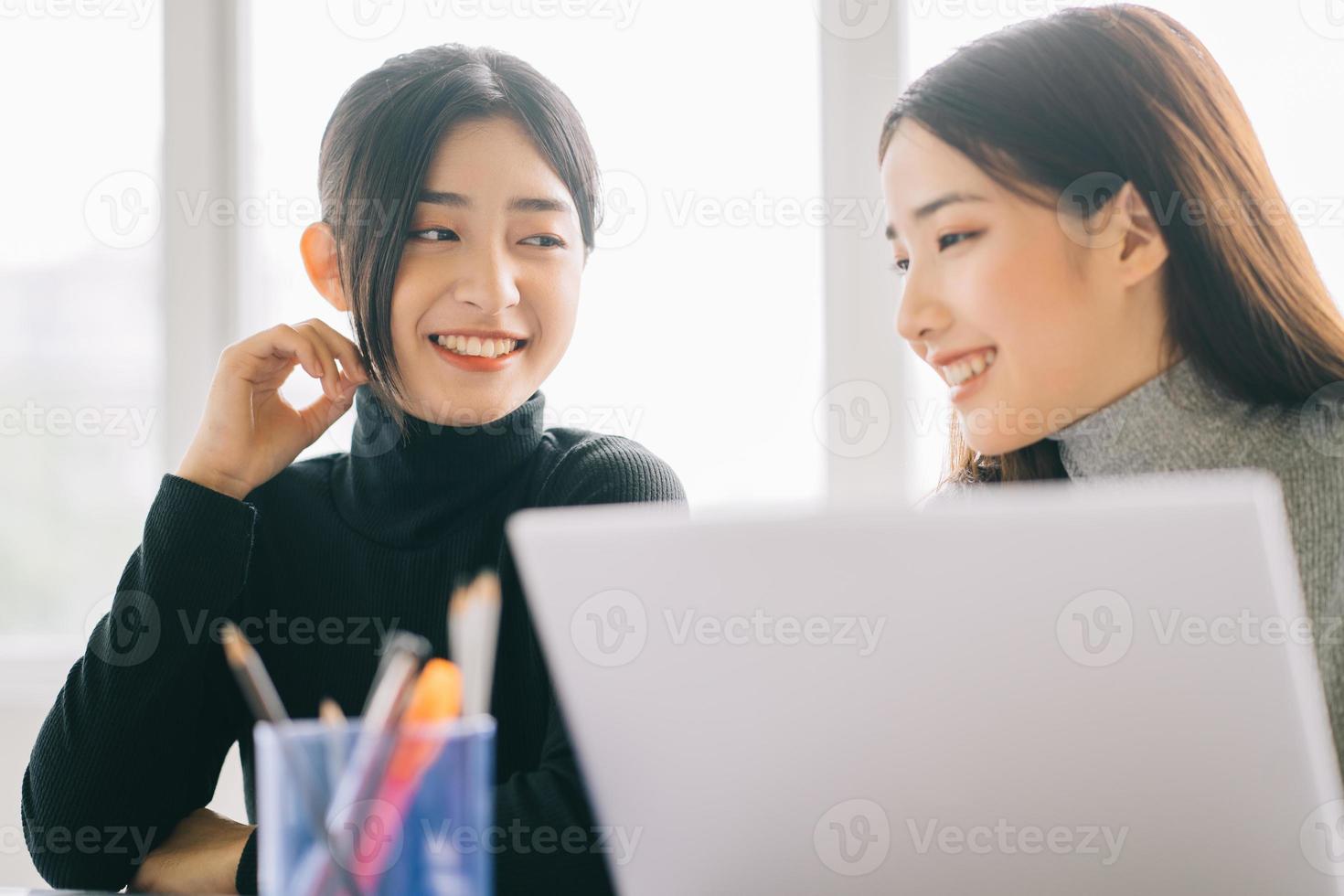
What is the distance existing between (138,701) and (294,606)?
0.20m

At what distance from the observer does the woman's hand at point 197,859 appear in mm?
1055

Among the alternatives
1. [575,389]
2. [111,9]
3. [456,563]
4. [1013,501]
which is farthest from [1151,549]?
[111,9]

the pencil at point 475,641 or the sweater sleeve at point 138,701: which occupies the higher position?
the pencil at point 475,641

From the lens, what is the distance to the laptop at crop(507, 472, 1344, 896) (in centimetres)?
58

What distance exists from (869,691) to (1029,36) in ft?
2.60

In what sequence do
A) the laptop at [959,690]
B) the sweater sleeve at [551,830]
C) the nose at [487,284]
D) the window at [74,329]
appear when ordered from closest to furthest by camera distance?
the laptop at [959,690] → the sweater sleeve at [551,830] → the nose at [487,284] → the window at [74,329]

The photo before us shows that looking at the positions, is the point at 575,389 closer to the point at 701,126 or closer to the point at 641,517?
the point at 701,126

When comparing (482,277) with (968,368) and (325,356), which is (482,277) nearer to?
(325,356)

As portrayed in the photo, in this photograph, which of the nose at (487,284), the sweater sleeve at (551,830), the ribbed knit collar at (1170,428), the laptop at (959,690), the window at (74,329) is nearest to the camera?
the laptop at (959,690)

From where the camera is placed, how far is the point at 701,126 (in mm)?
2232

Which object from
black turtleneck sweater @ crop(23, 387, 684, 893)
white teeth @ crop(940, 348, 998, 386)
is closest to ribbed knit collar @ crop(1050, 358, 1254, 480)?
white teeth @ crop(940, 348, 998, 386)


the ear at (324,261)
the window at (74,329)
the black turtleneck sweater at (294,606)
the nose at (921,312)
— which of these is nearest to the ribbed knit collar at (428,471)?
the black turtleneck sweater at (294,606)

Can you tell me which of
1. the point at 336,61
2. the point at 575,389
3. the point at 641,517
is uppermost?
the point at 336,61

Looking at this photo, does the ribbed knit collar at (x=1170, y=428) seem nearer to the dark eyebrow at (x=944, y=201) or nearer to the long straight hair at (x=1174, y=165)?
the long straight hair at (x=1174, y=165)
